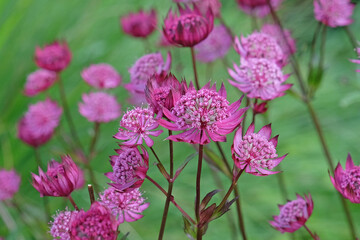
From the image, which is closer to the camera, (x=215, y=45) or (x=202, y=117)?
(x=202, y=117)

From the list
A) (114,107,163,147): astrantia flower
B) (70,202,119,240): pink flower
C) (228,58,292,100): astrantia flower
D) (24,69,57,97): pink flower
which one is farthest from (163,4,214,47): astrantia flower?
(24,69,57,97): pink flower

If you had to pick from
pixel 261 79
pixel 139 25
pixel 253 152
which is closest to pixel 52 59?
pixel 139 25

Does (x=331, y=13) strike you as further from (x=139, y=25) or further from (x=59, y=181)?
(x=59, y=181)

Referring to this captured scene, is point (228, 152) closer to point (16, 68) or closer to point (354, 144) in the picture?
point (354, 144)

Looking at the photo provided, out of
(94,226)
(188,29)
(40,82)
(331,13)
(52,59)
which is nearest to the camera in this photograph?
(94,226)

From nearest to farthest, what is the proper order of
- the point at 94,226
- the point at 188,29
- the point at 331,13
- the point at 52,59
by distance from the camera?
the point at 94,226 < the point at 188,29 < the point at 331,13 < the point at 52,59

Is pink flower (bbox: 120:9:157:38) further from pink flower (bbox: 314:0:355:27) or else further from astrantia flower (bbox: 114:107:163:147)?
astrantia flower (bbox: 114:107:163:147)
